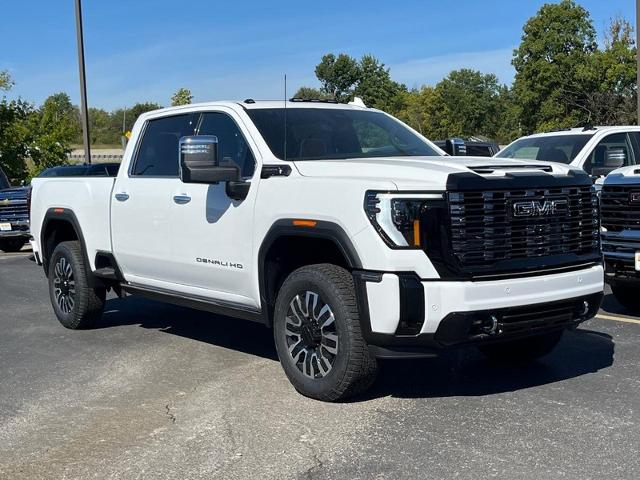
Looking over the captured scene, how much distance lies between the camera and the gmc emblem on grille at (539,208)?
4840 millimetres

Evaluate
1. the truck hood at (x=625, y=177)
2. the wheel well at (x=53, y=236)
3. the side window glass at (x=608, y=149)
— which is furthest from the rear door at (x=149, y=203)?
the side window glass at (x=608, y=149)

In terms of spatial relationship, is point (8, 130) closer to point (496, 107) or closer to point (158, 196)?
point (158, 196)

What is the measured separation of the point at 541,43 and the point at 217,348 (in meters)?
48.1

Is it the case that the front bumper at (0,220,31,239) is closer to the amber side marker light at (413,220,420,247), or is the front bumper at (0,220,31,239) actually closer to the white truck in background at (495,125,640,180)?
the white truck in background at (495,125,640,180)

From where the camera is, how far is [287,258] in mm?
5473

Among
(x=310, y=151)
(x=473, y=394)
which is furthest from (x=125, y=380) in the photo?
(x=473, y=394)

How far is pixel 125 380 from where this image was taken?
588cm

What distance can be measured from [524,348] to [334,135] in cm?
219

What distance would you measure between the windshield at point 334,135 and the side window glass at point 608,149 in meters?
4.06

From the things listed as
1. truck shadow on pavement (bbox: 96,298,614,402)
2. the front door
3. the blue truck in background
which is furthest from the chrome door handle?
the blue truck in background

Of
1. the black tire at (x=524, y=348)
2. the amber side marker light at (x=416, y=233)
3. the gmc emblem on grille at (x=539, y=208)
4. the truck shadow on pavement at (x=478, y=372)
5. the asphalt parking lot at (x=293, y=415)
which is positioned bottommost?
the truck shadow on pavement at (x=478, y=372)

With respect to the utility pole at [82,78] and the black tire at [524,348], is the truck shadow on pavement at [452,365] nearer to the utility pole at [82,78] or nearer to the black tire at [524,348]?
the black tire at [524,348]

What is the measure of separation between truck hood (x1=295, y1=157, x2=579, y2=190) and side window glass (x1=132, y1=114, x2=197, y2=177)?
156 cm

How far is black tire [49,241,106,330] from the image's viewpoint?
298 inches
